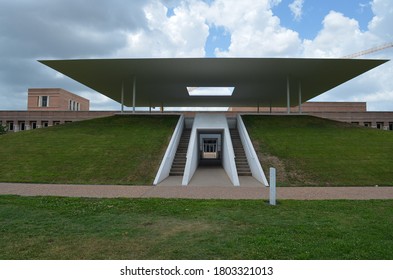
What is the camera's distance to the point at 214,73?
2412 centimetres

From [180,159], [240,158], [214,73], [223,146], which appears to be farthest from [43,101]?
[240,158]

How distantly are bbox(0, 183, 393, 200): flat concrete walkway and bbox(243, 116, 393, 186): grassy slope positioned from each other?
A: 1688mm

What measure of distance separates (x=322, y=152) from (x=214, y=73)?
35.1ft

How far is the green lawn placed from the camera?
462cm

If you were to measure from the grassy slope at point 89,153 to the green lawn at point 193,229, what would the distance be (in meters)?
5.37

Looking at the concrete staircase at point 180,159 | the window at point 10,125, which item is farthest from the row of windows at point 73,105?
the concrete staircase at point 180,159

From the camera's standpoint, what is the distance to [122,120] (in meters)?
25.3

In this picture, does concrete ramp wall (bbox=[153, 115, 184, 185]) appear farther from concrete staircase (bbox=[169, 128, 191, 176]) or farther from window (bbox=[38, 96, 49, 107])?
window (bbox=[38, 96, 49, 107])

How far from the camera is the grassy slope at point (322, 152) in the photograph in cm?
1384

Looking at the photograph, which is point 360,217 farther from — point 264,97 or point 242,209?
point 264,97

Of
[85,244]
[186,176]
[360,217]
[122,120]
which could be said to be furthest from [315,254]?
[122,120]

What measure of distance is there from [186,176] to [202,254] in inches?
377

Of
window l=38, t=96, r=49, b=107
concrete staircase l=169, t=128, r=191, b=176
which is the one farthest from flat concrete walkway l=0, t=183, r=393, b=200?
window l=38, t=96, r=49, b=107

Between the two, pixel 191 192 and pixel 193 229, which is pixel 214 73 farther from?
pixel 193 229
